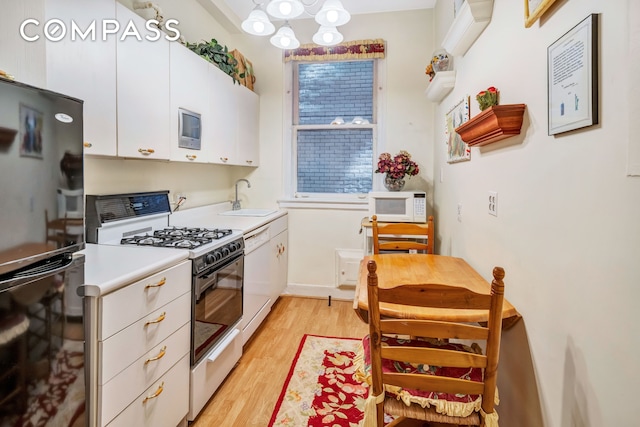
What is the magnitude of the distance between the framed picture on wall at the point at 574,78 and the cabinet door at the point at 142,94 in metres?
1.84

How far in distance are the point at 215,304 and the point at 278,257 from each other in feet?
4.41

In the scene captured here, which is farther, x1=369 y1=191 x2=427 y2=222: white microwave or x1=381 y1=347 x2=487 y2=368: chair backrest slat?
x1=369 y1=191 x2=427 y2=222: white microwave

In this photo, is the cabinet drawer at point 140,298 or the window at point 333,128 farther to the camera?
the window at point 333,128

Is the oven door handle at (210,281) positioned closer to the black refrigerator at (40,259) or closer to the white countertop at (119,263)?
the white countertop at (119,263)

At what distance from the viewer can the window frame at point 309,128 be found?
3.43 metres

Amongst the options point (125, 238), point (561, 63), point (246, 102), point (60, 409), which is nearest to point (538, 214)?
point (561, 63)

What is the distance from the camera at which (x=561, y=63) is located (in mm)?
953

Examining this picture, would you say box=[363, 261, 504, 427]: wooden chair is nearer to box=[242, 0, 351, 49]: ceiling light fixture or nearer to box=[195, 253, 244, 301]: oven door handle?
box=[195, 253, 244, 301]: oven door handle

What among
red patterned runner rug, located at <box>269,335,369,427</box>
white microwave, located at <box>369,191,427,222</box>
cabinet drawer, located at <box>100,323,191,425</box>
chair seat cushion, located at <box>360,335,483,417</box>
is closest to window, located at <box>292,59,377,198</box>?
white microwave, located at <box>369,191,427,222</box>

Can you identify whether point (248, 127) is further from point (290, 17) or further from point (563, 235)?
point (563, 235)

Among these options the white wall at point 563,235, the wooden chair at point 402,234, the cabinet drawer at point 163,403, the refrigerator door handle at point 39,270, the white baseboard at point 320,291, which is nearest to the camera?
the white wall at point 563,235

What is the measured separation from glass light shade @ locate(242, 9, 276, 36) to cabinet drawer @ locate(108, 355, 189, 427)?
202cm

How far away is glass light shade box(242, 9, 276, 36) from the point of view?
2.17 m

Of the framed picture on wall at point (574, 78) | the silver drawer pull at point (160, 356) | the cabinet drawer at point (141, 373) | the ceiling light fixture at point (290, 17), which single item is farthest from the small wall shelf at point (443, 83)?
the silver drawer pull at point (160, 356)
